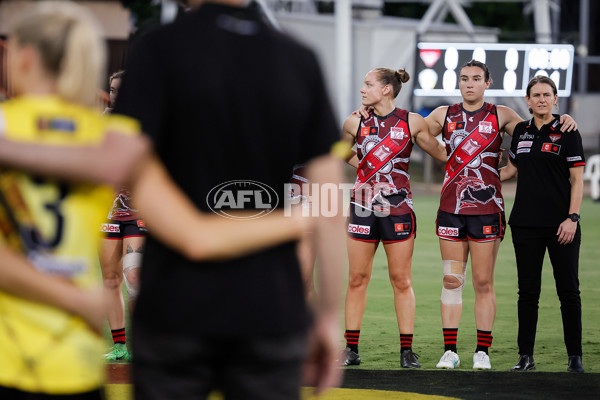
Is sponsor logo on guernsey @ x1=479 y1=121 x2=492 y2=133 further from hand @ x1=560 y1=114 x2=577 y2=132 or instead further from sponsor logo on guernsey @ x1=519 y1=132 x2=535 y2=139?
hand @ x1=560 y1=114 x2=577 y2=132

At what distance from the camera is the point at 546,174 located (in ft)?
21.2

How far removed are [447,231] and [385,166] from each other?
62 cm

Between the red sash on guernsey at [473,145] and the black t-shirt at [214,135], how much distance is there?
445cm

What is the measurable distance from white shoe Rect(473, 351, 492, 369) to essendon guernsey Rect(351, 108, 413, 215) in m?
1.10

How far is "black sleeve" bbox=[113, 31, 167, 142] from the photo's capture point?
2.27 m

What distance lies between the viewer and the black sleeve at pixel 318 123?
2428 millimetres

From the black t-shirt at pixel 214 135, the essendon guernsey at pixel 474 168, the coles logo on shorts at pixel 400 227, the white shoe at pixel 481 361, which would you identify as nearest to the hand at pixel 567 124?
the essendon guernsey at pixel 474 168

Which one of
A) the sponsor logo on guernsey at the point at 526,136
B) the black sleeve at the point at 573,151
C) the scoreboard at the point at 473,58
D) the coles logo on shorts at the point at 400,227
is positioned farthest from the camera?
the scoreboard at the point at 473,58

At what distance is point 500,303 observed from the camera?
9594mm

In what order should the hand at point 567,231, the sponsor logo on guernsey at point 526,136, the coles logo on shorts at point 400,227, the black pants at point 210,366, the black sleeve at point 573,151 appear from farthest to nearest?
the coles logo on shorts at point 400,227, the sponsor logo on guernsey at point 526,136, the black sleeve at point 573,151, the hand at point 567,231, the black pants at point 210,366

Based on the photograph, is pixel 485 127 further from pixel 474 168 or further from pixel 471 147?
pixel 474 168

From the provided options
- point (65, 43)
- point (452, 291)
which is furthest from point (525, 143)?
point (65, 43)

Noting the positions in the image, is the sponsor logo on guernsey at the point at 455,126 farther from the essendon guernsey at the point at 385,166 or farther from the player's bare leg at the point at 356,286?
the player's bare leg at the point at 356,286

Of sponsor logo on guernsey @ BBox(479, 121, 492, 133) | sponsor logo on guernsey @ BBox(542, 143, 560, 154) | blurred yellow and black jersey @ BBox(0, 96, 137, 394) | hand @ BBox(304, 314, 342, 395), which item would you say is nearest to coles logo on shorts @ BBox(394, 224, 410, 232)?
sponsor logo on guernsey @ BBox(479, 121, 492, 133)
